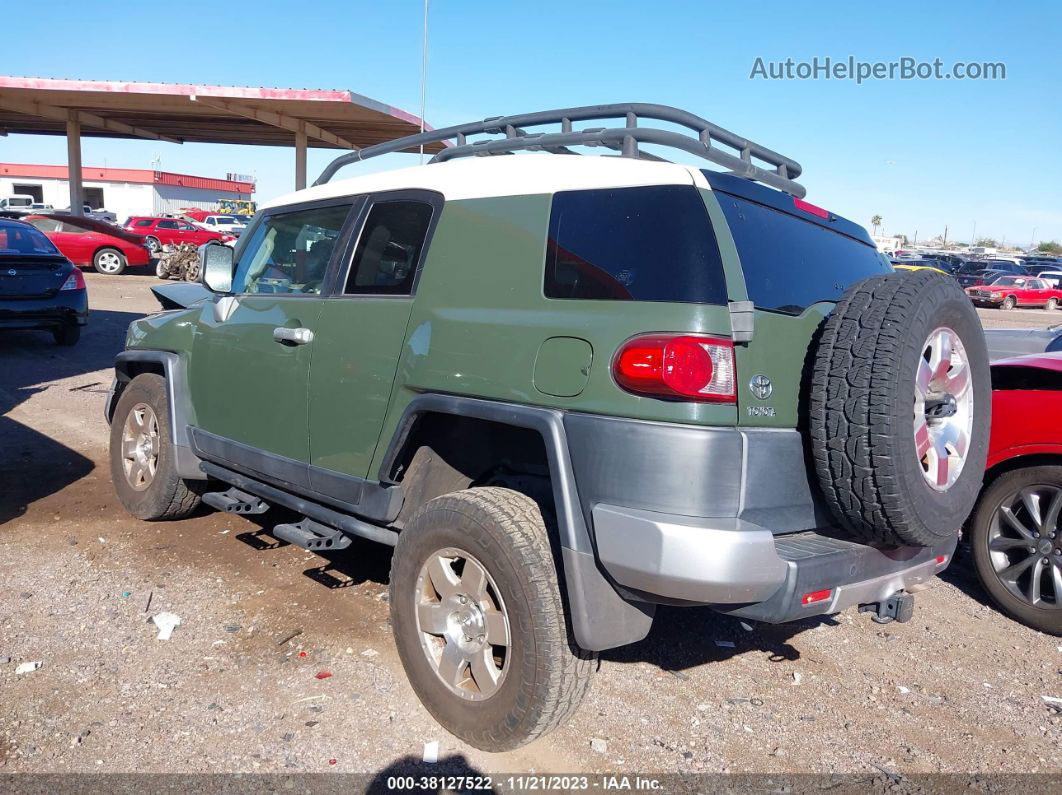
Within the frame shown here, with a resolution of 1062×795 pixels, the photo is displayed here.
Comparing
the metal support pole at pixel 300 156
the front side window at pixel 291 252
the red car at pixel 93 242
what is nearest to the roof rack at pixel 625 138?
the front side window at pixel 291 252

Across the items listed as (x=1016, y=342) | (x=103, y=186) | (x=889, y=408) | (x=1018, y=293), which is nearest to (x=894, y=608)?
(x=889, y=408)

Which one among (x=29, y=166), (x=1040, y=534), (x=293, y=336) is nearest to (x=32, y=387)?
(x=293, y=336)

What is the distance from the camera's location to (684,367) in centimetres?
255

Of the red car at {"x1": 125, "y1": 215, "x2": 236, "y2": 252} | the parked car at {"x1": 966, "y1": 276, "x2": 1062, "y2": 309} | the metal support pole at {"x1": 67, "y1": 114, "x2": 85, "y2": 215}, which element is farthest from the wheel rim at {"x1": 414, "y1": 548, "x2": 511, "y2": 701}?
→ the parked car at {"x1": 966, "y1": 276, "x2": 1062, "y2": 309}

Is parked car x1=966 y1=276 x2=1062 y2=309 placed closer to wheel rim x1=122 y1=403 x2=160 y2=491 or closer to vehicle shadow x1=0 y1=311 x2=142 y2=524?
vehicle shadow x1=0 y1=311 x2=142 y2=524

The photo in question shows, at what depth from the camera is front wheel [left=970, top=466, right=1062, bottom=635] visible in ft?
13.8

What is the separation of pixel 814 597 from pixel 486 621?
109cm

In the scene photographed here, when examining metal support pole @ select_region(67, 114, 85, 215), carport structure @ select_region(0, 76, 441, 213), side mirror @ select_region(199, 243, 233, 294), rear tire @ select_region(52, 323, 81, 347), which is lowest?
rear tire @ select_region(52, 323, 81, 347)

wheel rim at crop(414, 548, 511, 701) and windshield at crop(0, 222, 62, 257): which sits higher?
windshield at crop(0, 222, 62, 257)

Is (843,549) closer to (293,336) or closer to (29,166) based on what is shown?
(293,336)

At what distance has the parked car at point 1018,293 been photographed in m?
35.1

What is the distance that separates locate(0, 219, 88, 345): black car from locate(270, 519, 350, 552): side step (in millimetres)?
8392

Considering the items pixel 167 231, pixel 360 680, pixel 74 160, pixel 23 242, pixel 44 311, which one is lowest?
pixel 360 680

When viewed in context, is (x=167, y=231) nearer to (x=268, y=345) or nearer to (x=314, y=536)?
(x=268, y=345)
